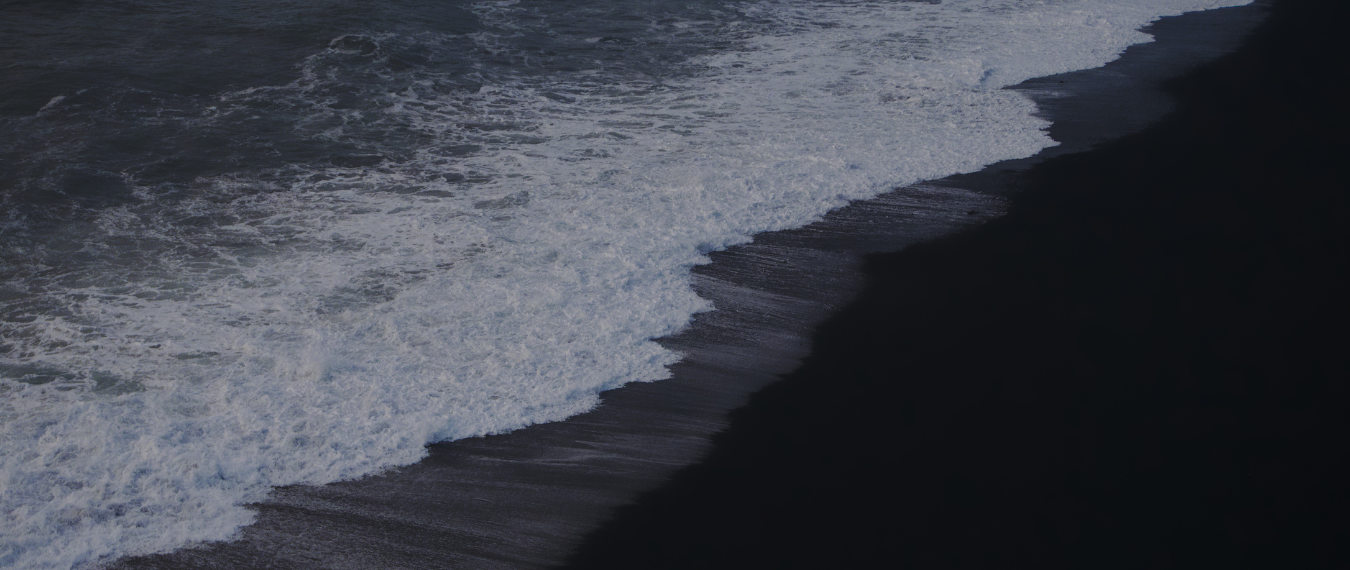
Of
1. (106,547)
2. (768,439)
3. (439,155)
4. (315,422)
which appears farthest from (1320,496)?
(439,155)

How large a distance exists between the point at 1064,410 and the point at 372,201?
20.4 ft

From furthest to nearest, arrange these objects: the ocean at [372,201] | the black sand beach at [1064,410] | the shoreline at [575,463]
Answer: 1. the ocean at [372,201]
2. the black sand beach at [1064,410]
3. the shoreline at [575,463]

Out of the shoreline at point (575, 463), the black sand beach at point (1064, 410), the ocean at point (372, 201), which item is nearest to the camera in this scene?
the shoreline at point (575, 463)

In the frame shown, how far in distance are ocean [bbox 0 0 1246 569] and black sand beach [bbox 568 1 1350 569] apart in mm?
1227

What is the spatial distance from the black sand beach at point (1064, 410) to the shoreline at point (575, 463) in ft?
0.67

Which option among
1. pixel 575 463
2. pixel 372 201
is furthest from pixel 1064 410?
pixel 372 201

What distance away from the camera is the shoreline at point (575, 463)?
15.1ft

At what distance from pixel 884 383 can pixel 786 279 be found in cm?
157

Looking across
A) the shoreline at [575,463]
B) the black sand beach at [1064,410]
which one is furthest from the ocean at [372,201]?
the black sand beach at [1064,410]

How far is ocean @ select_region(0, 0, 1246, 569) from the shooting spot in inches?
208

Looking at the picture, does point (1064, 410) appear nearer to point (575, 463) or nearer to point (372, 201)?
point (575, 463)

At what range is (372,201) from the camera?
8617 millimetres

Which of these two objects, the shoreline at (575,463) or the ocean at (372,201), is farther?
the ocean at (372,201)

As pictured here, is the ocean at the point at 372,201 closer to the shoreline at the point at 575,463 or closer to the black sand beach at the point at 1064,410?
the shoreline at the point at 575,463
